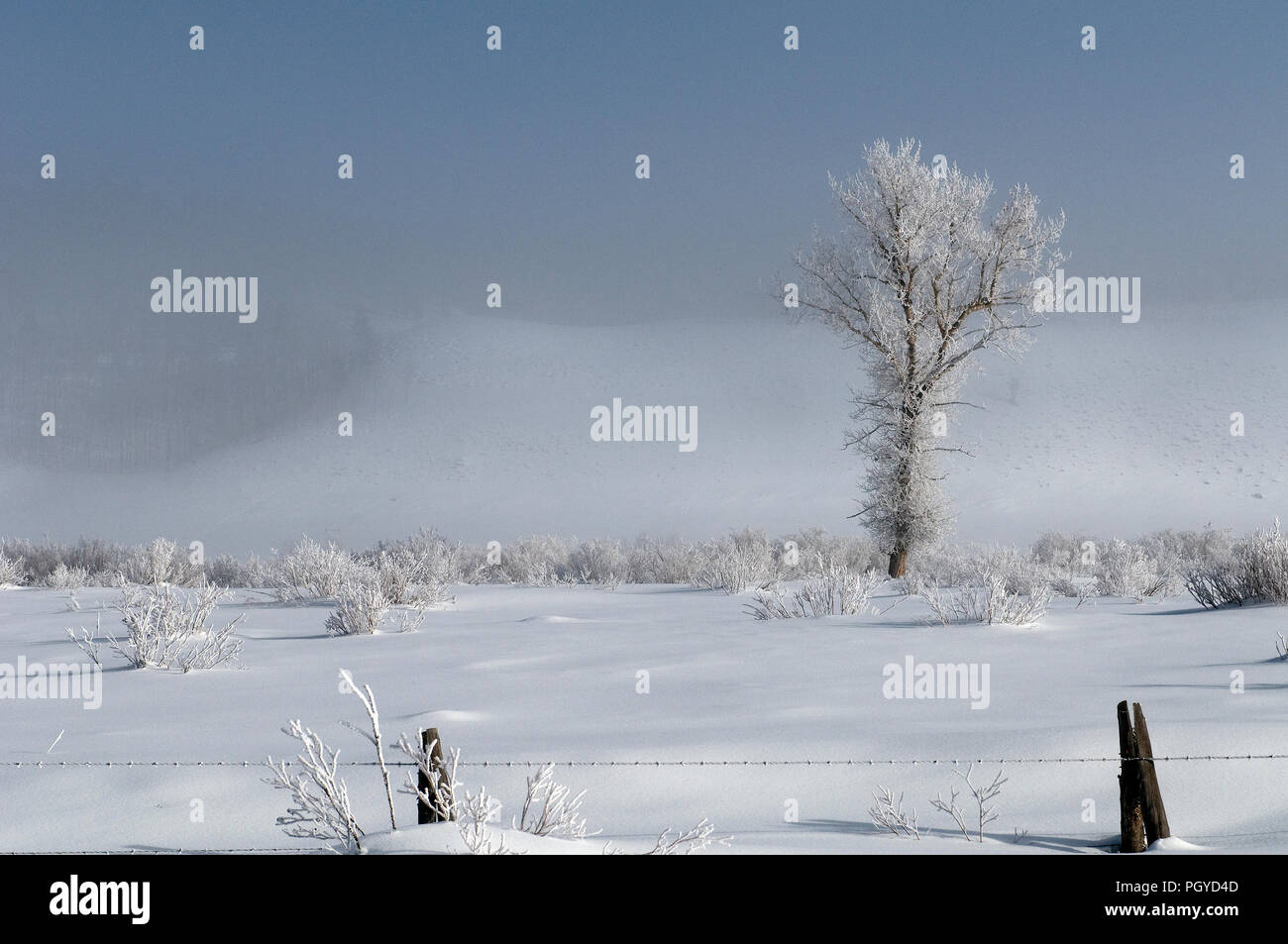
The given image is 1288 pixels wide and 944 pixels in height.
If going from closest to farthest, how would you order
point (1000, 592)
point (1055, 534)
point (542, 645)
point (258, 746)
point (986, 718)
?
point (258, 746), point (986, 718), point (542, 645), point (1000, 592), point (1055, 534)

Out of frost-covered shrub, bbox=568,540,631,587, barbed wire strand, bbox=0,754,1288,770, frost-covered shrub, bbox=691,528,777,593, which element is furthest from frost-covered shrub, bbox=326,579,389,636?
frost-covered shrub, bbox=568,540,631,587

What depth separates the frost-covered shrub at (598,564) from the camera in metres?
19.3

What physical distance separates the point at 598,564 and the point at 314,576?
7.32 metres

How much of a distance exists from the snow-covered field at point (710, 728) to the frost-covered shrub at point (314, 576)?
2983 mm

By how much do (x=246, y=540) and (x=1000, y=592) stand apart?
167ft

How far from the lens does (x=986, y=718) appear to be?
5805 millimetres

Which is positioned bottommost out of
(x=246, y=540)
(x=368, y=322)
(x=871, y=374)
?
(x=246, y=540)

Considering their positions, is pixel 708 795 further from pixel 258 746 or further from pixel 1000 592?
pixel 1000 592

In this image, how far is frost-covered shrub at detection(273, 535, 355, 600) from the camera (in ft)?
42.7

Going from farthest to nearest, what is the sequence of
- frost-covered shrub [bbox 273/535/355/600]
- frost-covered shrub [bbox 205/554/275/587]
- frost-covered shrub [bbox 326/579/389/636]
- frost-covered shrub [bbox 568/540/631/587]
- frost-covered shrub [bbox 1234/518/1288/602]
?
frost-covered shrub [bbox 205/554/275/587] → frost-covered shrub [bbox 568/540/631/587] → frost-covered shrub [bbox 273/535/355/600] → frost-covered shrub [bbox 1234/518/1288/602] → frost-covered shrub [bbox 326/579/389/636]

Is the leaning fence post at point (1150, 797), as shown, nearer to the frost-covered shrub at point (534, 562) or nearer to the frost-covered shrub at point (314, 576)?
the frost-covered shrub at point (314, 576)

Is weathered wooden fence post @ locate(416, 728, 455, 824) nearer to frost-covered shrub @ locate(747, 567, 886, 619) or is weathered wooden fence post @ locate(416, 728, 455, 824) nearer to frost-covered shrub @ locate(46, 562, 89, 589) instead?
frost-covered shrub @ locate(747, 567, 886, 619)

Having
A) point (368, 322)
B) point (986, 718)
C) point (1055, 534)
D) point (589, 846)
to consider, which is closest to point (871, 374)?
point (1055, 534)

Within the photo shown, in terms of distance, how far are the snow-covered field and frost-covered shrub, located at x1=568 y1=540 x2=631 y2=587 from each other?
9.19m
